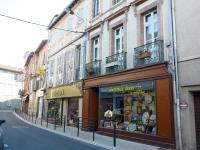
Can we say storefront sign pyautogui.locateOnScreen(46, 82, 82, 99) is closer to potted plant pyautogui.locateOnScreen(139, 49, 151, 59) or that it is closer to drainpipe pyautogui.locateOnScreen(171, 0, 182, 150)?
potted plant pyautogui.locateOnScreen(139, 49, 151, 59)

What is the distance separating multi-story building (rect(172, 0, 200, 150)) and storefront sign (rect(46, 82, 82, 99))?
347 inches

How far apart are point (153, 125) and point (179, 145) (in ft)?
5.71

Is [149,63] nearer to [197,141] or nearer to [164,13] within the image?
[164,13]

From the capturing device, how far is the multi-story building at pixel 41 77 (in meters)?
27.6

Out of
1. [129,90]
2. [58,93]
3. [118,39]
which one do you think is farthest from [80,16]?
[129,90]

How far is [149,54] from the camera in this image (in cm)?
1106

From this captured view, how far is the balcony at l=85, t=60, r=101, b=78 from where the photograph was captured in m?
15.2

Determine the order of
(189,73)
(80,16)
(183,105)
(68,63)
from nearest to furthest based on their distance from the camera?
(183,105), (189,73), (80,16), (68,63)

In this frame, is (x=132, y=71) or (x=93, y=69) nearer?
(x=132, y=71)

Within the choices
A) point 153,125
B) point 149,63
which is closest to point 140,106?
point 153,125

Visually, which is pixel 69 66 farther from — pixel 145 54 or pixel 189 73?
pixel 189 73

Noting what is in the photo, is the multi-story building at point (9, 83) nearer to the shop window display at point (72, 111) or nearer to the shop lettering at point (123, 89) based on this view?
the shop window display at point (72, 111)

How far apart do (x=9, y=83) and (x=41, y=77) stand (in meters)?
28.6

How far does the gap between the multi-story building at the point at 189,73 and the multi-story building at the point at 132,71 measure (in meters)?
0.43
